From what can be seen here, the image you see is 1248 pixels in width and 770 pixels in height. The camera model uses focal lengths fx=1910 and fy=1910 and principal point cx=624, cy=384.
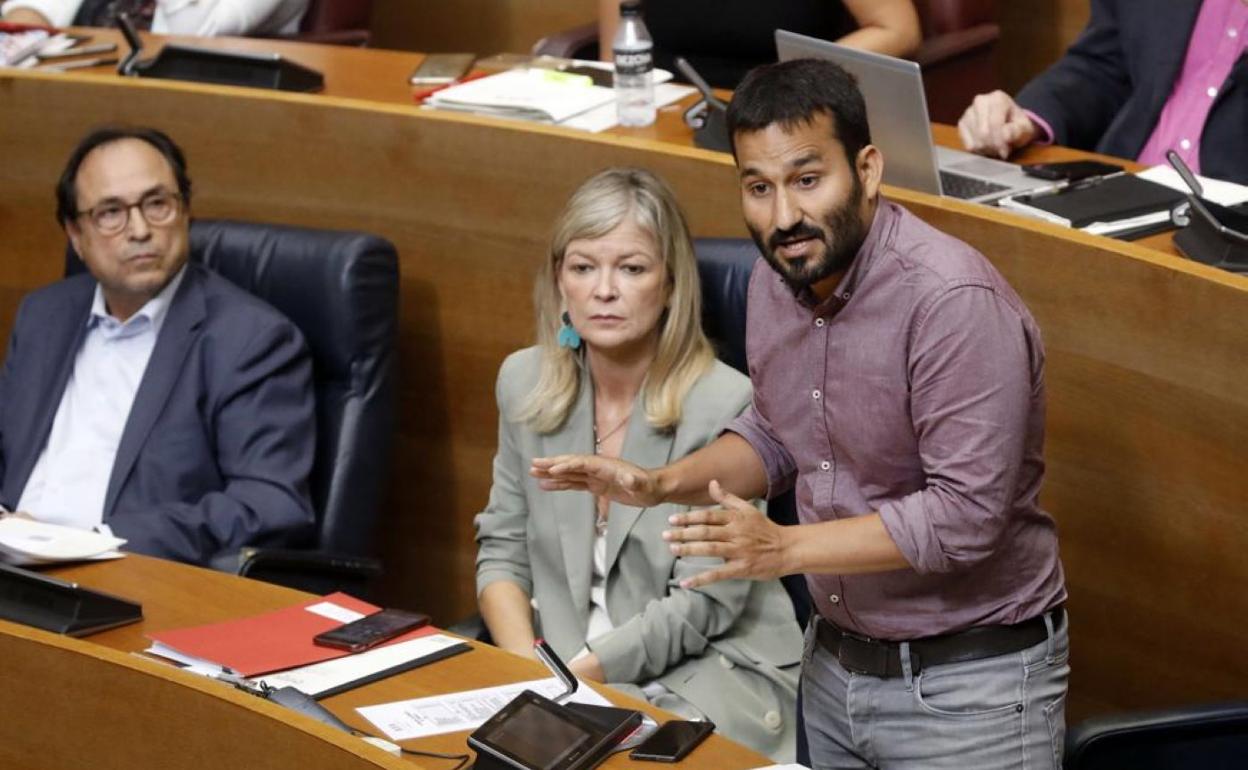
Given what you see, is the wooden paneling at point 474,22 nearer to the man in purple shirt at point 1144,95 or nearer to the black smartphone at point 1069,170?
the man in purple shirt at point 1144,95

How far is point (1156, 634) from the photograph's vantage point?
103 inches

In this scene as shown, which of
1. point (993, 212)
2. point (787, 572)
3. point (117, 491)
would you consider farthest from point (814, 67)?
point (117, 491)

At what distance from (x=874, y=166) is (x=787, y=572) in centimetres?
Result: 44

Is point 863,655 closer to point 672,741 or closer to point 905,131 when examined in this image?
point 672,741

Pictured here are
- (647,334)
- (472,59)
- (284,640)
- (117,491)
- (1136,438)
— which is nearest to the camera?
(284,640)

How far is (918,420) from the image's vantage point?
1.96 m

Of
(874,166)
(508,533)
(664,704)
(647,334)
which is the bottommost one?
(664,704)

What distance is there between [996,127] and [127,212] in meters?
1.44

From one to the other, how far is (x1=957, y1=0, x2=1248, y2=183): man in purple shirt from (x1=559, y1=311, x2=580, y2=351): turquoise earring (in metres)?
0.73

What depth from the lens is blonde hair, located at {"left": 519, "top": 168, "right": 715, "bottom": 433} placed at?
272 cm

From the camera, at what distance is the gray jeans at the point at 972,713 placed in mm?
2033

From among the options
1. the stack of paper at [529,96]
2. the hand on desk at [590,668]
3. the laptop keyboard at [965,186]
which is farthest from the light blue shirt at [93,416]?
the laptop keyboard at [965,186]

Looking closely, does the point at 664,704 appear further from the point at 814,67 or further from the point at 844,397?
the point at 814,67

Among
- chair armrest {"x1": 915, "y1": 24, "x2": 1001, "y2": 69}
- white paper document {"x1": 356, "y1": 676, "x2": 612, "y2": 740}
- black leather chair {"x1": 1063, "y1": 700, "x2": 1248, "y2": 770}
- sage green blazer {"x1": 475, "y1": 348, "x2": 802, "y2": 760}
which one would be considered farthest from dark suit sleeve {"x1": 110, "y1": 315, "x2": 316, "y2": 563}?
chair armrest {"x1": 915, "y1": 24, "x2": 1001, "y2": 69}
